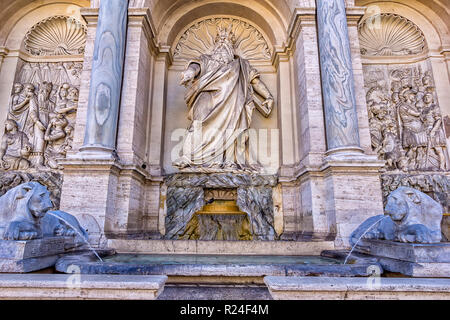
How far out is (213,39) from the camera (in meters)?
9.59

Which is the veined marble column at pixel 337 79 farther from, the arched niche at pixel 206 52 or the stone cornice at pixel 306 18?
the arched niche at pixel 206 52

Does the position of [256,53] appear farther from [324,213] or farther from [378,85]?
[324,213]

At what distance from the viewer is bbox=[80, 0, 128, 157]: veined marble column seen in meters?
6.12

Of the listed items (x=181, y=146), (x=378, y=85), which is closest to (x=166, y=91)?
(x=181, y=146)

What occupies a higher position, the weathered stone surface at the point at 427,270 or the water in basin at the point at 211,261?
the weathered stone surface at the point at 427,270

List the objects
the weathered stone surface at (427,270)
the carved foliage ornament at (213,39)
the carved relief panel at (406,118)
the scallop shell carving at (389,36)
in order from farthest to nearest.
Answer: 1. the carved foliage ornament at (213,39)
2. the scallop shell carving at (389,36)
3. the carved relief panel at (406,118)
4. the weathered stone surface at (427,270)

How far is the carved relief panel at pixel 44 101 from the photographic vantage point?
8.14m

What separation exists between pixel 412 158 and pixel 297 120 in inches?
135

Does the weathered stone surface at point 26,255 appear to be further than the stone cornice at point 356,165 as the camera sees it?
No

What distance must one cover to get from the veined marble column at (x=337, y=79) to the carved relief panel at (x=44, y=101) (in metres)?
Answer: 7.00

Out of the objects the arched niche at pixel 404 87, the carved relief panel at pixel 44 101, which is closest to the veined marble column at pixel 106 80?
the carved relief panel at pixel 44 101

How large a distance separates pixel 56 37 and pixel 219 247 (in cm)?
880

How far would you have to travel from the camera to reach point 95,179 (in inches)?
227

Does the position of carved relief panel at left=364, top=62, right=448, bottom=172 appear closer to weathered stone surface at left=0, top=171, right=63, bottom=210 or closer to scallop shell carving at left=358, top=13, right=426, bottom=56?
scallop shell carving at left=358, top=13, right=426, bottom=56
